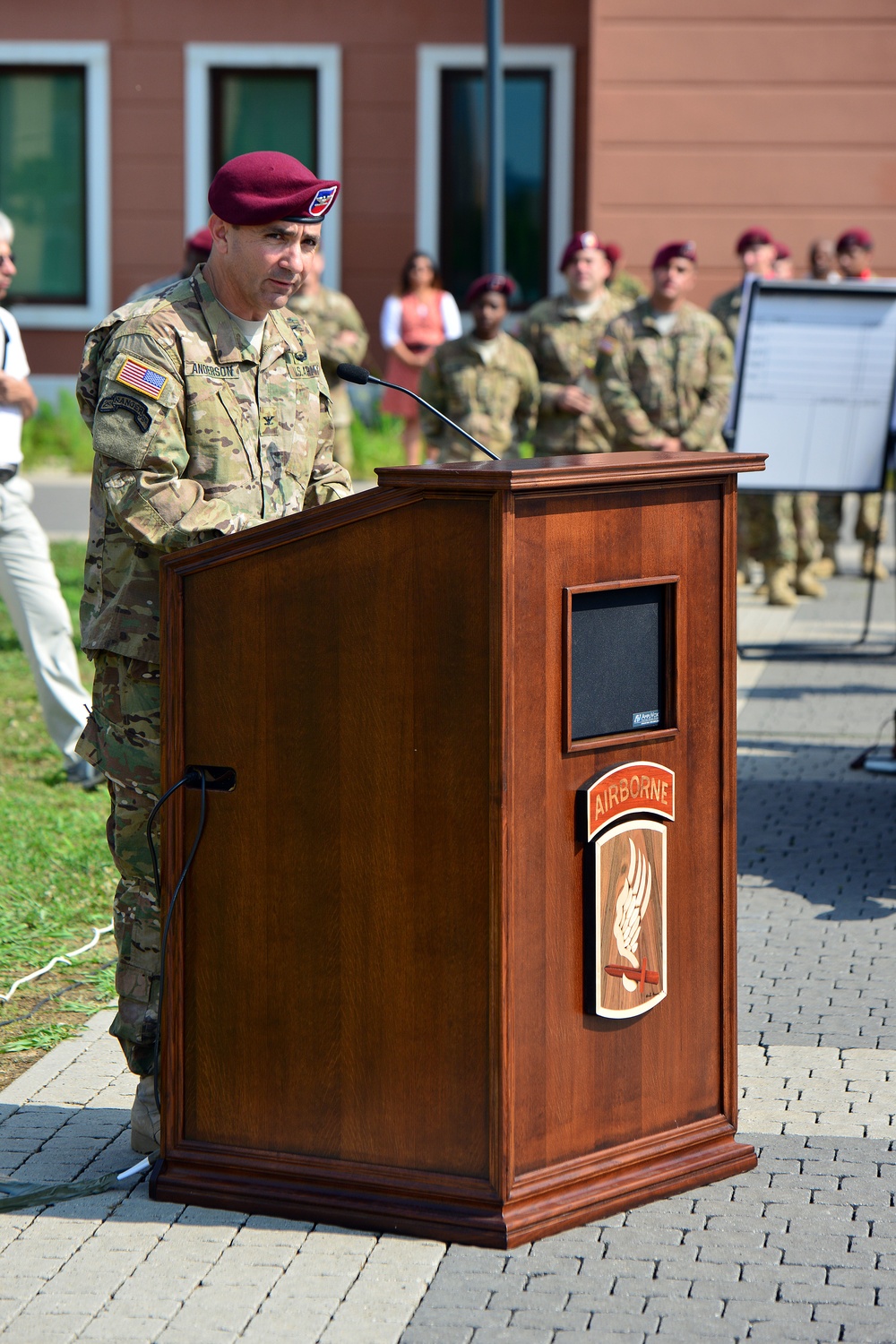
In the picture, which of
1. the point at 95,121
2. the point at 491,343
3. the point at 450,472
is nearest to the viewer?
the point at 450,472

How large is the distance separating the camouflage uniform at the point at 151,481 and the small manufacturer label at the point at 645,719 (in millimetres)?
877

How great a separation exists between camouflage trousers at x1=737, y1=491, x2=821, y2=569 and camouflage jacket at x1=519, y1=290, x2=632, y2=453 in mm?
1047

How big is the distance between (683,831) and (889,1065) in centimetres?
119

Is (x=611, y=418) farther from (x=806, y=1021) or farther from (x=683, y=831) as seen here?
(x=683, y=831)

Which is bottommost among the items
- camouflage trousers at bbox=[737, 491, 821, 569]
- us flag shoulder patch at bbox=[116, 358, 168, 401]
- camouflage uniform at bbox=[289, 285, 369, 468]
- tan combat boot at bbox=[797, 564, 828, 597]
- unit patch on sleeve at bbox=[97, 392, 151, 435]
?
tan combat boot at bbox=[797, 564, 828, 597]

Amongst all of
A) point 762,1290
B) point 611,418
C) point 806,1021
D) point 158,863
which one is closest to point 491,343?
point 611,418

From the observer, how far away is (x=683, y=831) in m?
3.94

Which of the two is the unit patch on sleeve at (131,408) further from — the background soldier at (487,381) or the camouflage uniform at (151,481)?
the background soldier at (487,381)

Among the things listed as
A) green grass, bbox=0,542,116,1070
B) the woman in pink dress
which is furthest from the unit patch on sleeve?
the woman in pink dress

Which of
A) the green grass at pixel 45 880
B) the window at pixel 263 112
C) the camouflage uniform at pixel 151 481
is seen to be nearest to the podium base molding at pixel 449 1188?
the camouflage uniform at pixel 151 481

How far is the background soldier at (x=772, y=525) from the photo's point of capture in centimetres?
1272

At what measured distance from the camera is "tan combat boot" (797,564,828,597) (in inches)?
532

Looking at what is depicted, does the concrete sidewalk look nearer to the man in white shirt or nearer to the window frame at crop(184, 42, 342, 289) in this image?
the man in white shirt

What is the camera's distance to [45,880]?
6.46 meters
